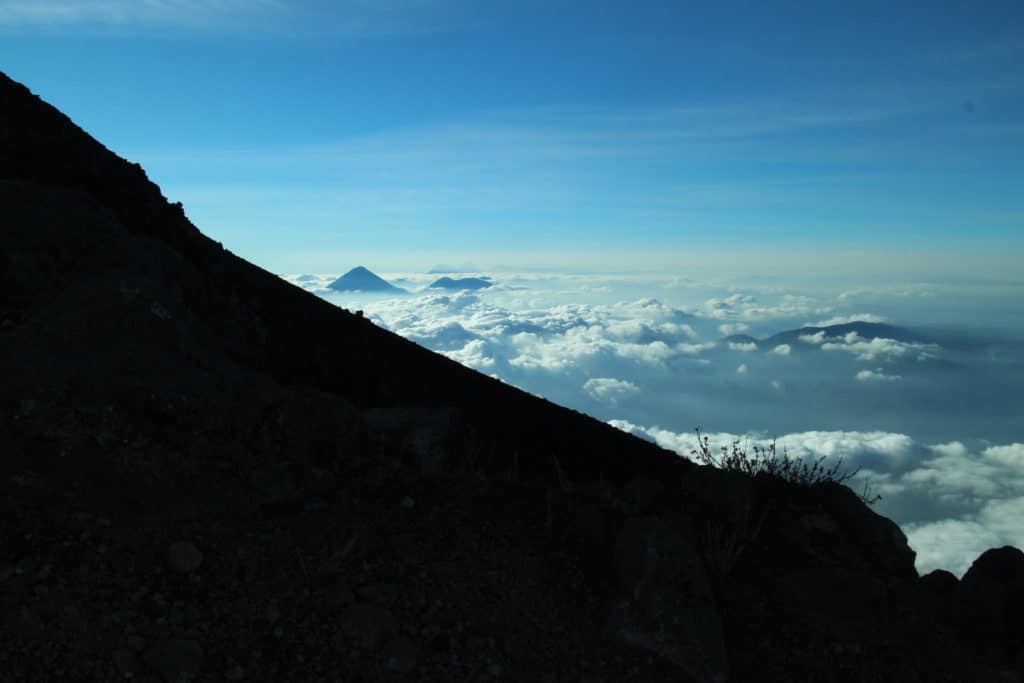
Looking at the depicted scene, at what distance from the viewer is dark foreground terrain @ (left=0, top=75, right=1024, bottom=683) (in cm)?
381

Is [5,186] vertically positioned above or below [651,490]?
above

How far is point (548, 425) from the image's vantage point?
467 inches

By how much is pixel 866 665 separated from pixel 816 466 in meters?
2.52

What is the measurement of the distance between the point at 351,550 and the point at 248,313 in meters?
5.12

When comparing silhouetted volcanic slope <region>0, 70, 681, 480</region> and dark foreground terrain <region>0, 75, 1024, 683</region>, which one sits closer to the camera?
dark foreground terrain <region>0, 75, 1024, 683</region>

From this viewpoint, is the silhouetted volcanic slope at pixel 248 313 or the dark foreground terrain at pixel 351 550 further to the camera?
the silhouetted volcanic slope at pixel 248 313

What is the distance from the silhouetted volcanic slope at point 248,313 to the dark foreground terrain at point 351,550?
0.09 metres

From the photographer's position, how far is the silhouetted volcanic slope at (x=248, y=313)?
7.04 metres

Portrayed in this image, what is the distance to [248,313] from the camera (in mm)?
8844

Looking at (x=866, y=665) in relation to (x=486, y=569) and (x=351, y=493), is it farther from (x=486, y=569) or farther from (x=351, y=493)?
(x=351, y=493)

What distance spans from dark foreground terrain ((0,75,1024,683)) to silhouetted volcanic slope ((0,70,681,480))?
0.31ft

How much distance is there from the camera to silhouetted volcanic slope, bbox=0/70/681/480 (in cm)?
704

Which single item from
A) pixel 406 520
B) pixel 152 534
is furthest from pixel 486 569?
pixel 152 534

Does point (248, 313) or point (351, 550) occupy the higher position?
point (248, 313)
